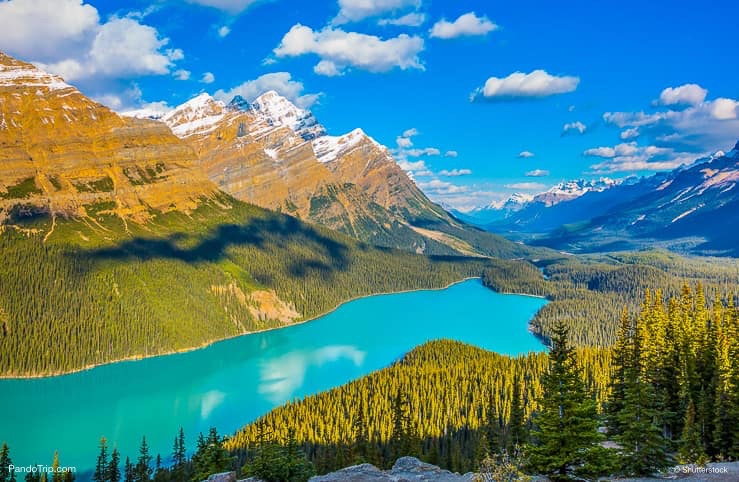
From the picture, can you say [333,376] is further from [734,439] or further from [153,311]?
[734,439]

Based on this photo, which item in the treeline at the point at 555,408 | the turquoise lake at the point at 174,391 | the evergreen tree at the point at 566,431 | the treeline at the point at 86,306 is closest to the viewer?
the evergreen tree at the point at 566,431

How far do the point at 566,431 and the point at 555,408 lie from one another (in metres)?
1.14

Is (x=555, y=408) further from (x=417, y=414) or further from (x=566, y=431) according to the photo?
(x=417, y=414)

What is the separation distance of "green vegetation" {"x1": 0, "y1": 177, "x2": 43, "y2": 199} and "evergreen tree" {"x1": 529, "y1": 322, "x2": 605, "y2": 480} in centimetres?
21012

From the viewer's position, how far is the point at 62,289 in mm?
162250

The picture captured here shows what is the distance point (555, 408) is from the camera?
26594mm

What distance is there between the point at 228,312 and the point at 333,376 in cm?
7230

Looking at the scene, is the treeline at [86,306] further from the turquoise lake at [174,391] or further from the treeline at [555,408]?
the treeline at [555,408]

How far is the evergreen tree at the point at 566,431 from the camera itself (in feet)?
84.2

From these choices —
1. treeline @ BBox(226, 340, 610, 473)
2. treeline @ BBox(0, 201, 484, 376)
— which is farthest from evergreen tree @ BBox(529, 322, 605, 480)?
treeline @ BBox(0, 201, 484, 376)

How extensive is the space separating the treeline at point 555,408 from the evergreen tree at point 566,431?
0.18ft

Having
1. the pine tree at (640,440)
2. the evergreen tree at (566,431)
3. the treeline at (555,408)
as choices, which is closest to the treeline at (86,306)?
the treeline at (555,408)

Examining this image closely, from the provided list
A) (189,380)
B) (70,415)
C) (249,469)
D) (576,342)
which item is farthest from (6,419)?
(576,342)

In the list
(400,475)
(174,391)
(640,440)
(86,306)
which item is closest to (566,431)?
(400,475)
